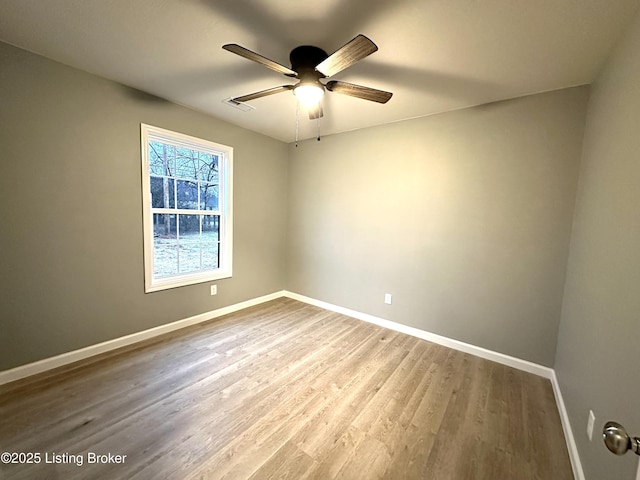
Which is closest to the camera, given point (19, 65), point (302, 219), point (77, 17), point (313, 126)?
point (77, 17)

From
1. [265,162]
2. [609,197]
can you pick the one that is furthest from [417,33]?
[265,162]

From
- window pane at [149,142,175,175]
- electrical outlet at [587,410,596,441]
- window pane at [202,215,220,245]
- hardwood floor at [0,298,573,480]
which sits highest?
window pane at [149,142,175,175]

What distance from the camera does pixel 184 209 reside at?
3047 mm

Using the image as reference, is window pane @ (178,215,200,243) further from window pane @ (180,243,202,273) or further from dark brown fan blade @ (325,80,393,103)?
dark brown fan blade @ (325,80,393,103)

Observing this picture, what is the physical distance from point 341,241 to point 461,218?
154 cm

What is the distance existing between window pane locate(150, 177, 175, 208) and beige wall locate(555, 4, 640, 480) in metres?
3.59

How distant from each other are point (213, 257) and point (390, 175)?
2.55m

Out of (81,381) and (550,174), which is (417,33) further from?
(81,381)

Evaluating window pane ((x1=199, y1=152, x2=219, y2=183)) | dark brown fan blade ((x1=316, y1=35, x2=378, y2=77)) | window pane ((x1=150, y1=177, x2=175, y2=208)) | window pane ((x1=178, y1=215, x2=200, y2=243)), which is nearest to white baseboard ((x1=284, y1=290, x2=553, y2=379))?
window pane ((x1=178, y1=215, x2=200, y2=243))

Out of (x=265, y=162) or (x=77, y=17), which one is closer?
(x=77, y=17)

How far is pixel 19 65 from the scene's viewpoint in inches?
74.5

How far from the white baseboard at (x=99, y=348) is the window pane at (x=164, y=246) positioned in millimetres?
612

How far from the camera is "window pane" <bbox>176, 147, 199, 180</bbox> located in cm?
297

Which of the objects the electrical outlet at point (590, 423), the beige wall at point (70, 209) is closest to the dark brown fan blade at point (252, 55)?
the beige wall at point (70, 209)
